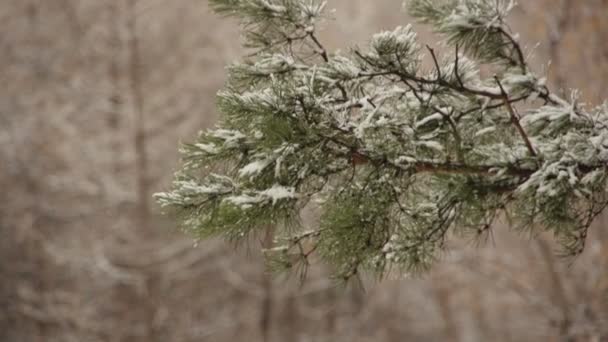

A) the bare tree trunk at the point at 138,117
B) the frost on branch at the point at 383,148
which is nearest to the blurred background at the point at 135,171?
the bare tree trunk at the point at 138,117

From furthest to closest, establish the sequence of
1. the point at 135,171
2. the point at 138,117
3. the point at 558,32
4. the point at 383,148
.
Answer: the point at 135,171, the point at 138,117, the point at 558,32, the point at 383,148

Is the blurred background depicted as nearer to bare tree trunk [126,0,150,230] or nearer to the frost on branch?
bare tree trunk [126,0,150,230]

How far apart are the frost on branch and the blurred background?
341 cm

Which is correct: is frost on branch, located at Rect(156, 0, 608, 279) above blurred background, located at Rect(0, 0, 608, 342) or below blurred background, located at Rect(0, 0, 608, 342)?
below

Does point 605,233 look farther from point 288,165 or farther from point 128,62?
point 128,62

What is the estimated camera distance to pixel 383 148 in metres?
2.26

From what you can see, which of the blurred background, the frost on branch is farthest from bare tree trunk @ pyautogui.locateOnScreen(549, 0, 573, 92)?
the frost on branch

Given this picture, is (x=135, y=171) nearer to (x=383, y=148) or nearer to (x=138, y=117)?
(x=138, y=117)

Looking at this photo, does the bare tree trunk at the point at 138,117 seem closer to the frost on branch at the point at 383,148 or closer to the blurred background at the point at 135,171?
the blurred background at the point at 135,171

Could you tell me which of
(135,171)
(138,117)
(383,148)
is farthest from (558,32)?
(135,171)

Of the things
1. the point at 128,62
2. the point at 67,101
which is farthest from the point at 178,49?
the point at 67,101

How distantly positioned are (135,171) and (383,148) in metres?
6.06

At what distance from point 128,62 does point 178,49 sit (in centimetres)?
104

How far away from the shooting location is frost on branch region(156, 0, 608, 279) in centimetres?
216
